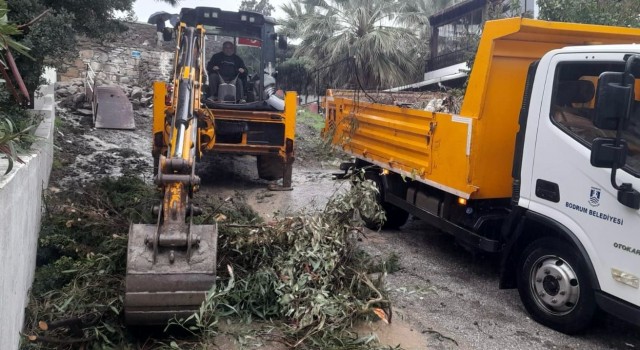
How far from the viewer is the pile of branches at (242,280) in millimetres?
4020

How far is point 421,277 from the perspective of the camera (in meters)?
5.95

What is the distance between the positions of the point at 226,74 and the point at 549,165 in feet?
20.3

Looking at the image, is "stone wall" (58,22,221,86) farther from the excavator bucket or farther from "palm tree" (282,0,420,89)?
the excavator bucket

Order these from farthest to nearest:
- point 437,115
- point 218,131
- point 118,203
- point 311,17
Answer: point 311,17, point 218,131, point 118,203, point 437,115

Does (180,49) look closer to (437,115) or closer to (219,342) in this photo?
(437,115)

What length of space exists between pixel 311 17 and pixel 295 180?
38.8 ft

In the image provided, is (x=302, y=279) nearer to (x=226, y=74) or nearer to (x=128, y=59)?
(x=226, y=74)

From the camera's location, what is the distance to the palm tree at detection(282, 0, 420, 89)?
1862cm

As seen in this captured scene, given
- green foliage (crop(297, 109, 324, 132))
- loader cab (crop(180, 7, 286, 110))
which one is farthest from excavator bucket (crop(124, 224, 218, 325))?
green foliage (crop(297, 109, 324, 132))

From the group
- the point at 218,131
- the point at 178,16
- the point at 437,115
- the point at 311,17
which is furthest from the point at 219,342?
the point at 311,17

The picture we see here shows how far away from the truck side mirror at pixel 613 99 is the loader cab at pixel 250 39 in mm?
6157

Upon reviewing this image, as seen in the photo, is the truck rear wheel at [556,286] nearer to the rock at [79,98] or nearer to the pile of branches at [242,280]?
the pile of branches at [242,280]

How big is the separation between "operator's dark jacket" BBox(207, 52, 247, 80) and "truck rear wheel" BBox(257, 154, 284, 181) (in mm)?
1531

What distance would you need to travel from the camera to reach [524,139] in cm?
493
